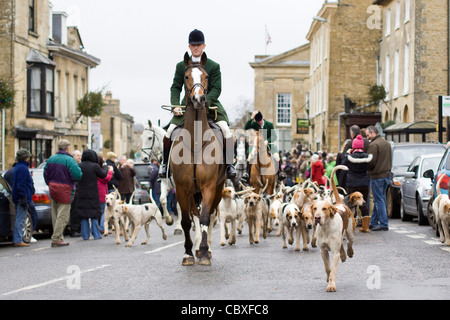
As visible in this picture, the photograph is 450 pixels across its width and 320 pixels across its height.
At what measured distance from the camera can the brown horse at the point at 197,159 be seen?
11.8 meters

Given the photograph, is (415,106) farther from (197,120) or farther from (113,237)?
(197,120)

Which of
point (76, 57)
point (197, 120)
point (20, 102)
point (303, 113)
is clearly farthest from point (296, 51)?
point (197, 120)

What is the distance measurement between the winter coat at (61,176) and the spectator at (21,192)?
0.43 metres

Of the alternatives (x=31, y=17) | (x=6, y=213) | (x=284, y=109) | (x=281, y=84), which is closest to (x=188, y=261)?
(x=6, y=213)

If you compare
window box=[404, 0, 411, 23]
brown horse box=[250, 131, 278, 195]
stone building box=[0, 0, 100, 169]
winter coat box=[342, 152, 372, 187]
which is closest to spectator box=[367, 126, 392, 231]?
winter coat box=[342, 152, 372, 187]

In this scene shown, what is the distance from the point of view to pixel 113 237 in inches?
784

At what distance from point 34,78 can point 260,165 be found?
24738 mm

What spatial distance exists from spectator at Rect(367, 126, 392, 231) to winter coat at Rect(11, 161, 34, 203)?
7392mm

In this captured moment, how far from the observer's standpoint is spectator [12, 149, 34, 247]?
1741 centimetres

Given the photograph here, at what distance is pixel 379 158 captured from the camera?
60.0 ft

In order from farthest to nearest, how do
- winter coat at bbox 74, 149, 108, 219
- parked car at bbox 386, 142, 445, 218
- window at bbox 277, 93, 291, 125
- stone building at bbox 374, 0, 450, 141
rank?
1. window at bbox 277, 93, 291, 125
2. stone building at bbox 374, 0, 450, 141
3. parked car at bbox 386, 142, 445, 218
4. winter coat at bbox 74, 149, 108, 219

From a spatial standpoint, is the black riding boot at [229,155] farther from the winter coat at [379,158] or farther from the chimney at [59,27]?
the chimney at [59,27]

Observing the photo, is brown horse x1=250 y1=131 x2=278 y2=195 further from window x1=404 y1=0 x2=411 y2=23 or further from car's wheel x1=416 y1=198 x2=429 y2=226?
window x1=404 y1=0 x2=411 y2=23

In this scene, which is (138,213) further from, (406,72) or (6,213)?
(406,72)
